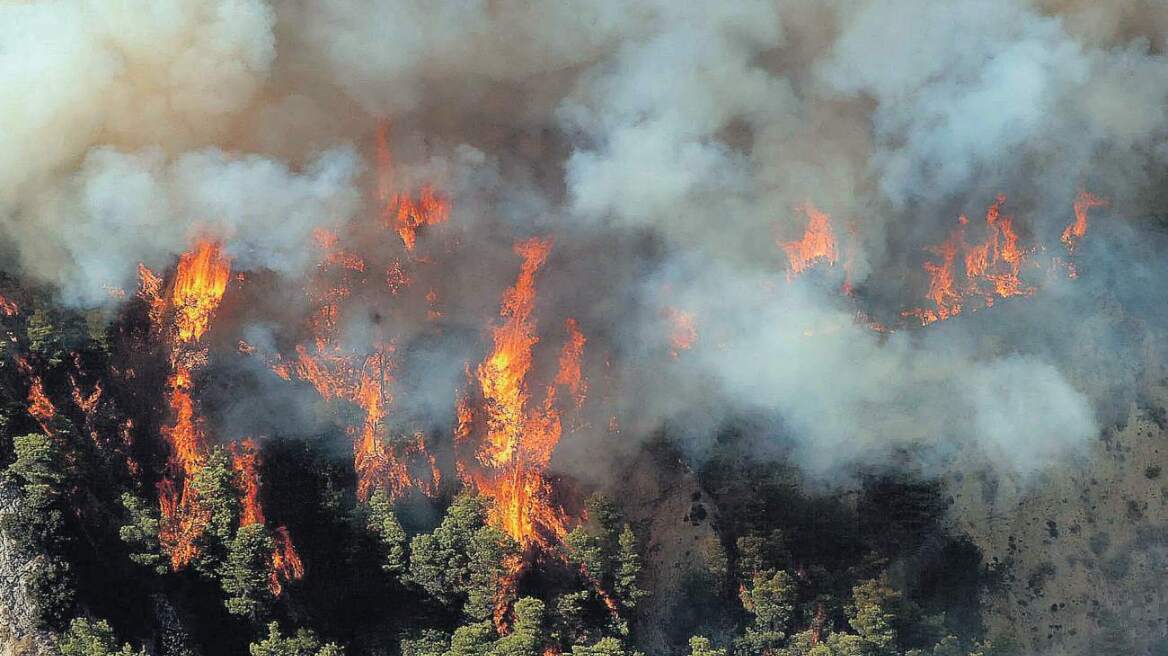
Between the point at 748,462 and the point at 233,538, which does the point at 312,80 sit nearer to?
the point at 233,538

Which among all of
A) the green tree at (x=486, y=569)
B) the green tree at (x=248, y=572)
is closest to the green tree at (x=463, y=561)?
the green tree at (x=486, y=569)

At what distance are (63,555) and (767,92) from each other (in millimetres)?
28950

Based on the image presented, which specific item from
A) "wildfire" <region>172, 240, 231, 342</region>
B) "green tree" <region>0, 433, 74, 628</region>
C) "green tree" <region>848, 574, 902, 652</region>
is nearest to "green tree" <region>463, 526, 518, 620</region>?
"wildfire" <region>172, 240, 231, 342</region>

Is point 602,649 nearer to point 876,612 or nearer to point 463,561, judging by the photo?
point 463,561

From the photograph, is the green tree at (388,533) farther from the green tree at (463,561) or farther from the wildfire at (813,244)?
the wildfire at (813,244)

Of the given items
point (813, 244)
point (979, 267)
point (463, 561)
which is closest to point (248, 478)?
point (463, 561)

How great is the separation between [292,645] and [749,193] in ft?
74.7

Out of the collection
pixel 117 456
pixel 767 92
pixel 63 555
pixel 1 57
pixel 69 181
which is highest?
pixel 767 92

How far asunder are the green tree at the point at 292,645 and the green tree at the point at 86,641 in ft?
14.4

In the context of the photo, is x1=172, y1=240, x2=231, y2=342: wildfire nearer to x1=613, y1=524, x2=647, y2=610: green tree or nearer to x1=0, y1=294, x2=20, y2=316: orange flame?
x1=0, y1=294, x2=20, y2=316: orange flame

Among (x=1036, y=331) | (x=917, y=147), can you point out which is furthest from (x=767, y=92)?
(x=1036, y=331)

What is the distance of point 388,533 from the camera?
5103 centimetres

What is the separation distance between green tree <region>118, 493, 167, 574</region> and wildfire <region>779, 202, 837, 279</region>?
2442 cm

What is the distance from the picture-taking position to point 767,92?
2141 inches
